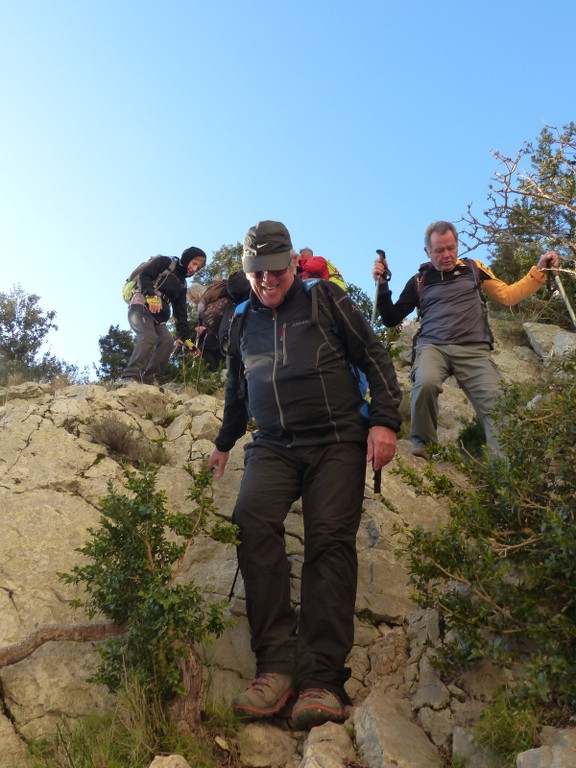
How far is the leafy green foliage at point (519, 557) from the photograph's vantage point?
3129 millimetres

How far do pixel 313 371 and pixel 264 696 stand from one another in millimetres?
1805

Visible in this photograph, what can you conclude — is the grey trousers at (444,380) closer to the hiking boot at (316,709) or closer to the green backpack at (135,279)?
the hiking boot at (316,709)

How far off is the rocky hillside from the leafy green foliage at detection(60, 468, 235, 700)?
375 millimetres

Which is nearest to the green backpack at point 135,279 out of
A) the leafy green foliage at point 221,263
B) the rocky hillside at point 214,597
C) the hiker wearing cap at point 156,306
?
the hiker wearing cap at point 156,306

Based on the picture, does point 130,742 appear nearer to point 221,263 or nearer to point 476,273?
point 476,273

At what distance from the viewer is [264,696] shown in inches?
138

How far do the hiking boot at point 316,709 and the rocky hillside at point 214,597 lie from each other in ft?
0.26

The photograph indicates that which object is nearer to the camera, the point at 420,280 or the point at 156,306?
the point at 420,280

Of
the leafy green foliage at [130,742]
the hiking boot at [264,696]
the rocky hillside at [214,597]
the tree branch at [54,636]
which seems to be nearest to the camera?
the leafy green foliage at [130,742]

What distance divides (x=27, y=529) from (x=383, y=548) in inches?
106

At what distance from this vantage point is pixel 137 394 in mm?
7828

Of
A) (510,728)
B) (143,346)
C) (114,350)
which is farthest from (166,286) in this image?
(510,728)

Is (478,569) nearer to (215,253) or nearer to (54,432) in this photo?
(54,432)

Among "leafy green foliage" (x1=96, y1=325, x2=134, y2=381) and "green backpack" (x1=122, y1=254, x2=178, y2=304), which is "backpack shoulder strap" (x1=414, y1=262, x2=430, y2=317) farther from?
"leafy green foliage" (x1=96, y1=325, x2=134, y2=381)
